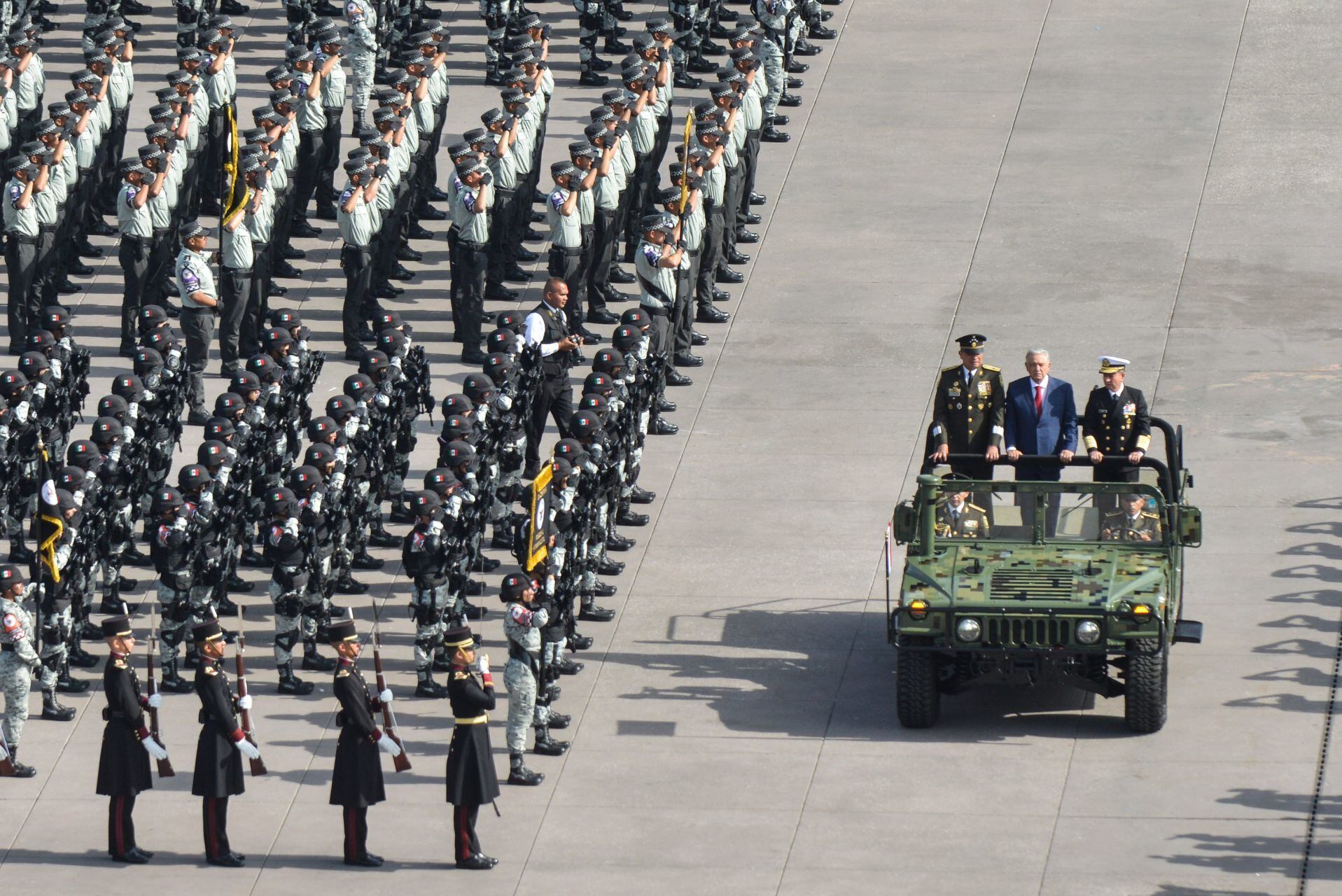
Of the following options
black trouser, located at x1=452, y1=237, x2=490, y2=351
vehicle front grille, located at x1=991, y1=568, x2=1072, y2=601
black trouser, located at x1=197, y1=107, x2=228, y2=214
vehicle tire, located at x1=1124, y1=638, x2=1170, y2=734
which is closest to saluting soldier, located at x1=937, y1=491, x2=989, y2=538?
vehicle front grille, located at x1=991, y1=568, x2=1072, y2=601

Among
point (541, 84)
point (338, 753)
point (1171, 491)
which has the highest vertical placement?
point (541, 84)

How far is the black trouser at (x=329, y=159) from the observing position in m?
29.1

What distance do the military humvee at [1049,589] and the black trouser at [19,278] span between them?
31.1 feet

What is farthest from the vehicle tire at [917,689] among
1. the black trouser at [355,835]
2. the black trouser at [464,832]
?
the black trouser at [355,835]

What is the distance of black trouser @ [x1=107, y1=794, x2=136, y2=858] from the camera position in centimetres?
1869

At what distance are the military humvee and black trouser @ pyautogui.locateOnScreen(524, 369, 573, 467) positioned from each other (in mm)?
4464

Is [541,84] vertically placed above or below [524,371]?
above

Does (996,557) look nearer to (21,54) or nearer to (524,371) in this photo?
(524,371)

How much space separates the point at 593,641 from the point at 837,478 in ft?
10.9

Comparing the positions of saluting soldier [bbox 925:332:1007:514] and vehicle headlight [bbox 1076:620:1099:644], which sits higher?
saluting soldier [bbox 925:332:1007:514]

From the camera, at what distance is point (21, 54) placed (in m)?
29.6

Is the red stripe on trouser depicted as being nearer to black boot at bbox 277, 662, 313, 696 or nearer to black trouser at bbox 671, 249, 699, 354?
black boot at bbox 277, 662, 313, 696

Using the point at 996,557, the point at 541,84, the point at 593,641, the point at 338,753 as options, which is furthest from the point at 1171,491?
the point at 541,84

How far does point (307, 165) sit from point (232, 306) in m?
2.99
